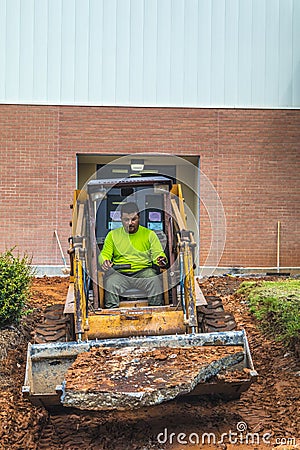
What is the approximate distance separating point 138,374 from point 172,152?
12.6 meters

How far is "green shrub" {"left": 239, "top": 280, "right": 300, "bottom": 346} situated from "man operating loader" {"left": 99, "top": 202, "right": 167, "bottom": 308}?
6.56ft

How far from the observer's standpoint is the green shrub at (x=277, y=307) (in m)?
8.88

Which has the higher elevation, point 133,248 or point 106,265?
point 133,248

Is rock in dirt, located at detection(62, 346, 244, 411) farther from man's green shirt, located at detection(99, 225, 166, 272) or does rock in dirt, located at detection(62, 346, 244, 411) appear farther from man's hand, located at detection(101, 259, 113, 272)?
man's green shirt, located at detection(99, 225, 166, 272)

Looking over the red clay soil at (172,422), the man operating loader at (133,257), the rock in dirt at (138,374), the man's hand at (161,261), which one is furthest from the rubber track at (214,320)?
the rock in dirt at (138,374)

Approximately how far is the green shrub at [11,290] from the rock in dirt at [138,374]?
257 centimetres

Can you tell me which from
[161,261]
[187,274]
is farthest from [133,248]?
[187,274]

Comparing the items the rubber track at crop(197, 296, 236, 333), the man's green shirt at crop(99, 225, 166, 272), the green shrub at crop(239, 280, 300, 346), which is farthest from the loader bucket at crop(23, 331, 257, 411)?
the green shrub at crop(239, 280, 300, 346)

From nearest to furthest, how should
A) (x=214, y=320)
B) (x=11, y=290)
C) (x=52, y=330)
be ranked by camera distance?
(x=52, y=330)
(x=214, y=320)
(x=11, y=290)

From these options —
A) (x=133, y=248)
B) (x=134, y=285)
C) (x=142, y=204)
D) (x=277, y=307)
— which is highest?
(x=142, y=204)

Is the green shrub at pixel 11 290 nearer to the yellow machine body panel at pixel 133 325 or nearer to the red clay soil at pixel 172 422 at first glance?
the red clay soil at pixel 172 422

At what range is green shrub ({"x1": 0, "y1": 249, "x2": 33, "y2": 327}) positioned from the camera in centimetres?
877

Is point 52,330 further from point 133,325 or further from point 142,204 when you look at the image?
point 142,204

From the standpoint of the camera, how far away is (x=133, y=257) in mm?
8133
